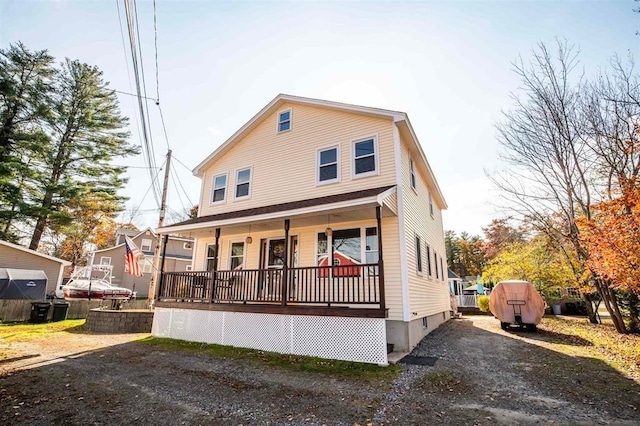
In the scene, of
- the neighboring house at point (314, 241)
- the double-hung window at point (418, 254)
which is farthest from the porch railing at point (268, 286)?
the double-hung window at point (418, 254)

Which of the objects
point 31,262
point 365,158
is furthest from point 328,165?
point 31,262

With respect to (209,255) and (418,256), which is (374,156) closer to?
(418,256)

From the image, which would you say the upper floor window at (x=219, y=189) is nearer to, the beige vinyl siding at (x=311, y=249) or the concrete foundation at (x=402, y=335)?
the beige vinyl siding at (x=311, y=249)

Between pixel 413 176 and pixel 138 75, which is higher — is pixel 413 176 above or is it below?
below

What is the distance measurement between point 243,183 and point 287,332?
23.9 feet

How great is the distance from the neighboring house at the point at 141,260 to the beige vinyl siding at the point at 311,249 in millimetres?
17302

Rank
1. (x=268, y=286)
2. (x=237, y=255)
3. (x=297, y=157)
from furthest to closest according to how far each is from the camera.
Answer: (x=237, y=255), (x=297, y=157), (x=268, y=286)

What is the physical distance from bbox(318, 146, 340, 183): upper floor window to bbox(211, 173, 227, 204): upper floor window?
17.4 feet

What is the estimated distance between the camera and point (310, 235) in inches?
436

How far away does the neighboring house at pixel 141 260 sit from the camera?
29.5 metres

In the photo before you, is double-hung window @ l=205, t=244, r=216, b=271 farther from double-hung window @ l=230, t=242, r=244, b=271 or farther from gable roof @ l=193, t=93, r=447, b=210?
gable roof @ l=193, t=93, r=447, b=210

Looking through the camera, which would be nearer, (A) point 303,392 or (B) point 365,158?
(A) point 303,392

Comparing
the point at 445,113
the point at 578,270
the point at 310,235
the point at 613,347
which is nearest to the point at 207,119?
the point at 310,235

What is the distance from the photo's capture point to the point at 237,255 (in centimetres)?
1288
